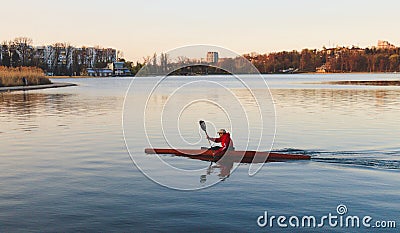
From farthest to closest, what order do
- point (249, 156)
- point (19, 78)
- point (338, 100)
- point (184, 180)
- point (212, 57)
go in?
point (19, 78)
point (338, 100)
point (249, 156)
point (184, 180)
point (212, 57)

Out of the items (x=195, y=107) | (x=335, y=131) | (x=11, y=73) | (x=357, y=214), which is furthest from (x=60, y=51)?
(x=357, y=214)

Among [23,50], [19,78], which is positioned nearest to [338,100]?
[19,78]

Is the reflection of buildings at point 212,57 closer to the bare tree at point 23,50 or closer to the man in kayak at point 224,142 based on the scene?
the man in kayak at point 224,142

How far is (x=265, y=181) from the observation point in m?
14.7

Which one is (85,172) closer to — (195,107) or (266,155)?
(266,155)

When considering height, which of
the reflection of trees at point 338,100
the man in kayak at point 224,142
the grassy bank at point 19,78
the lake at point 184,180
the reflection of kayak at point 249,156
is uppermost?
the grassy bank at point 19,78

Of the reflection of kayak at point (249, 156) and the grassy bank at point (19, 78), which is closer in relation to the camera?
the reflection of kayak at point (249, 156)

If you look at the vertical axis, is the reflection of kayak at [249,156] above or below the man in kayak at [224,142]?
below

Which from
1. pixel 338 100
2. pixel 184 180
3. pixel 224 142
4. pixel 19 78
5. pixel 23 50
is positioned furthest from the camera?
pixel 23 50

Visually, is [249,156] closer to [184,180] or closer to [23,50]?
[184,180]

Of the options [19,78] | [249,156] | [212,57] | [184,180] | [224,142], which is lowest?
[184,180]

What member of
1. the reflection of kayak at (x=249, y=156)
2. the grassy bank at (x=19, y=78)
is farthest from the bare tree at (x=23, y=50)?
the reflection of kayak at (x=249, y=156)

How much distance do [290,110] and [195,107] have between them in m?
8.18

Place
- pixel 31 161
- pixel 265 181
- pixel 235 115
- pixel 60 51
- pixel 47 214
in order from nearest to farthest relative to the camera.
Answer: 1. pixel 47 214
2. pixel 265 181
3. pixel 31 161
4. pixel 235 115
5. pixel 60 51
